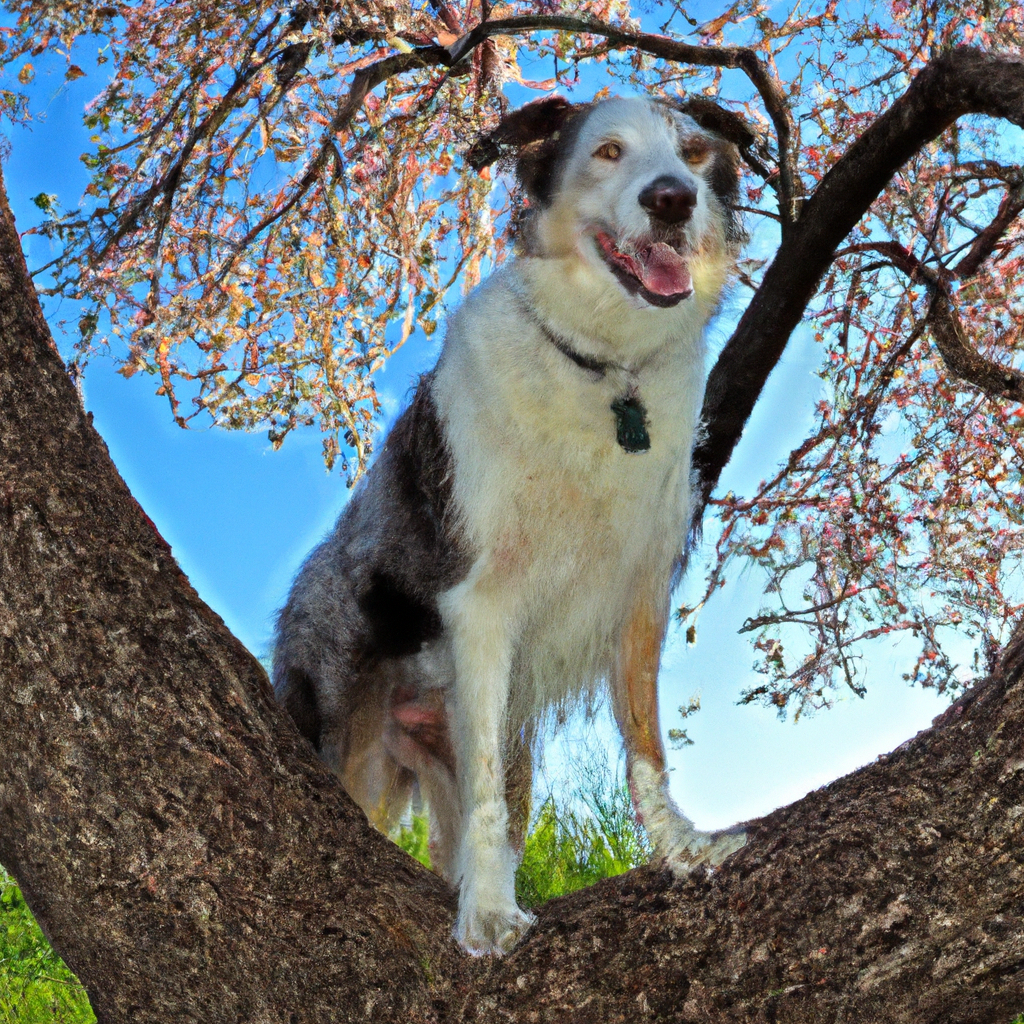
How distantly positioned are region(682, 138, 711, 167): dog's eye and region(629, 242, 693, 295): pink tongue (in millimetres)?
493

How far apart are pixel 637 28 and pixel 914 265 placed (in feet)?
5.75

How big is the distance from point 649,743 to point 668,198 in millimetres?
1630

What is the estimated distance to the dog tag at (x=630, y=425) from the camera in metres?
3.12

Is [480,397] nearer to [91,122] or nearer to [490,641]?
[490,641]

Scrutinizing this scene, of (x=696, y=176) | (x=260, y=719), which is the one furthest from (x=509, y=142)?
(x=260, y=719)

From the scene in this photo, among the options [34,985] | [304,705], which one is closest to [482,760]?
[304,705]

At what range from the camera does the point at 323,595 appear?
3.74 meters

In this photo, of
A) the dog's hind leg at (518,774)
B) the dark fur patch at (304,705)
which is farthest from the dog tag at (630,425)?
the dark fur patch at (304,705)

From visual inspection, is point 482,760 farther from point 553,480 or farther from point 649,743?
point 553,480

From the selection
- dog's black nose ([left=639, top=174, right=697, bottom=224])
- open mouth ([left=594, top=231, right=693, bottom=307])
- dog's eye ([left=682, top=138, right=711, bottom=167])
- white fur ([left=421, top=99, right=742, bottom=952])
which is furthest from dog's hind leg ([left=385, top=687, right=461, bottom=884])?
dog's eye ([left=682, top=138, right=711, bottom=167])

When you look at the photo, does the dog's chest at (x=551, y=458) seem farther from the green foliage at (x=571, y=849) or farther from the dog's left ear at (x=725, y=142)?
the green foliage at (x=571, y=849)

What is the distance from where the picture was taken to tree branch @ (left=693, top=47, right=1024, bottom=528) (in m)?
4.07

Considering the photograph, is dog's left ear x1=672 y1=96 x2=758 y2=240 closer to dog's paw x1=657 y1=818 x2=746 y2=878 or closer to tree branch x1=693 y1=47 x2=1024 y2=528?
tree branch x1=693 y1=47 x2=1024 y2=528

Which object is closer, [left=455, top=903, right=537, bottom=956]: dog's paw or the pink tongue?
[left=455, top=903, right=537, bottom=956]: dog's paw
